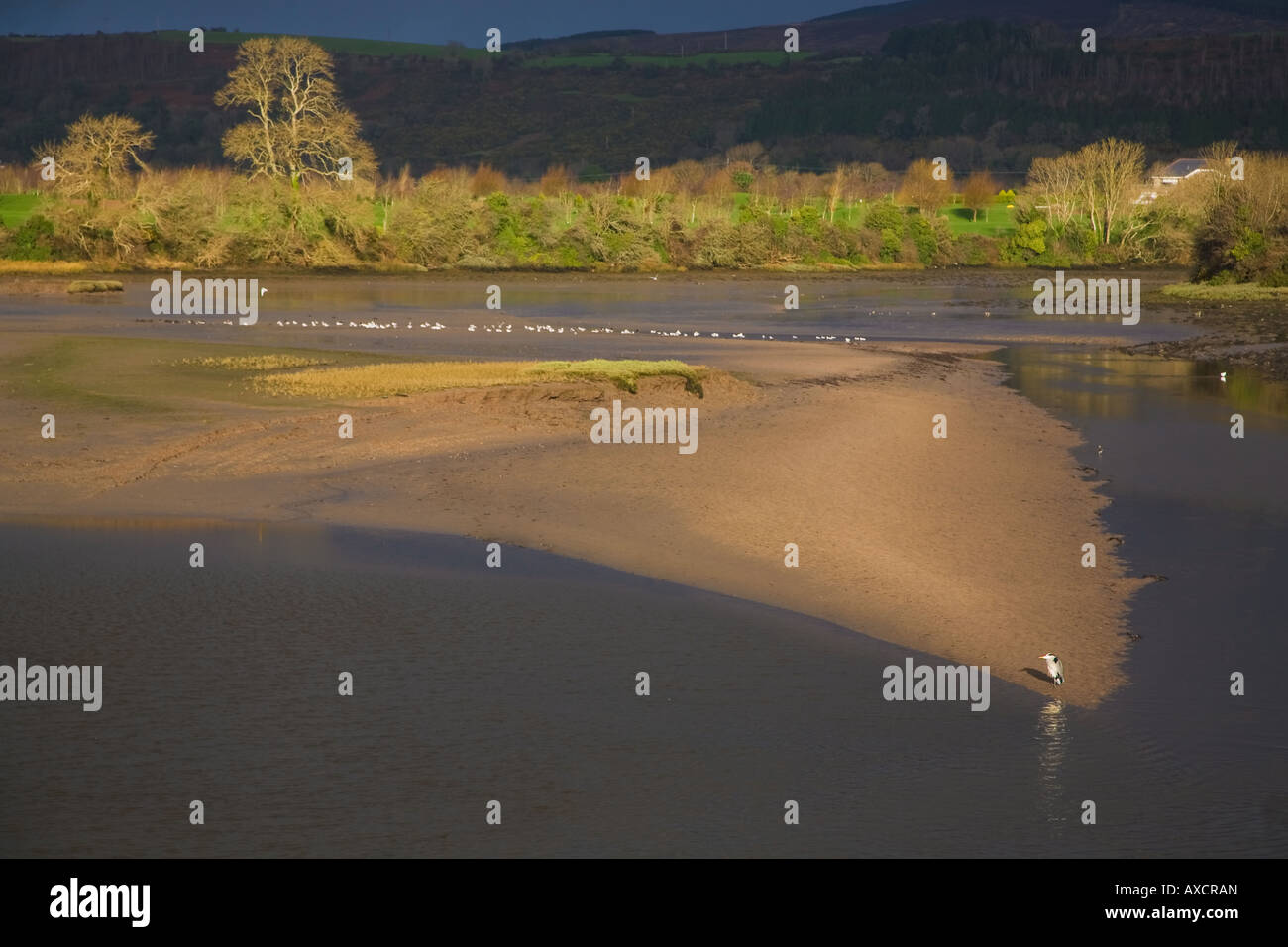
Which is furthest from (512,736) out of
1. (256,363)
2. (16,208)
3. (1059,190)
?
(1059,190)

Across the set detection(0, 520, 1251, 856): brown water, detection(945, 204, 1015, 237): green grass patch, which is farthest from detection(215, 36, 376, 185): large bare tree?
detection(0, 520, 1251, 856): brown water

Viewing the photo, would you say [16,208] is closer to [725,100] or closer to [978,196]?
[978,196]

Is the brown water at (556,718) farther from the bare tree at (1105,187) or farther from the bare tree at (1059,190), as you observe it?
the bare tree at (1059,190)

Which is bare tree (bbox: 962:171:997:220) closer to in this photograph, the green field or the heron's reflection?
the green field

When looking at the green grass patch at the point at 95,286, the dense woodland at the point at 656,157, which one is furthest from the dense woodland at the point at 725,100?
the green grass patch at the point at 95,286
